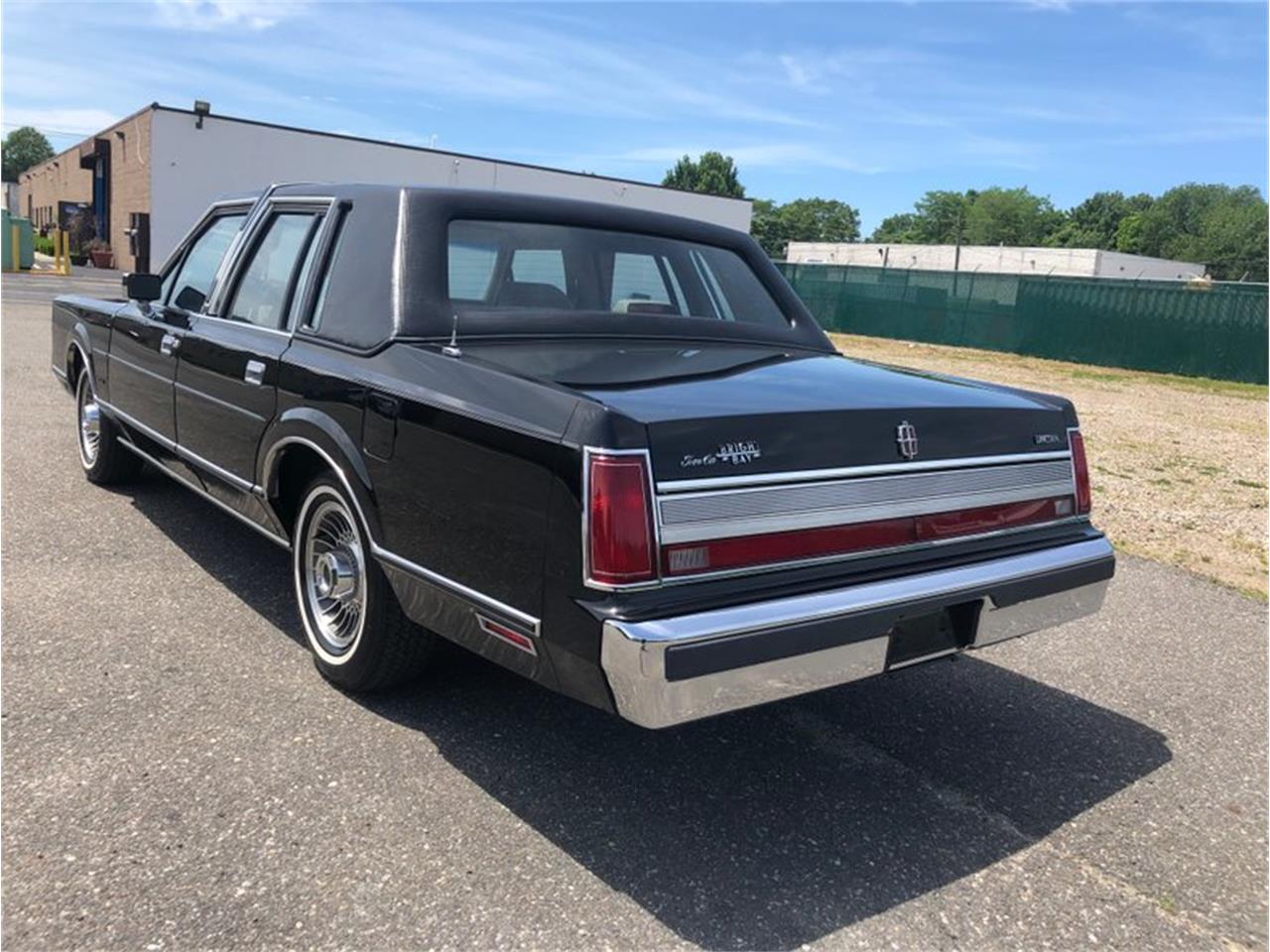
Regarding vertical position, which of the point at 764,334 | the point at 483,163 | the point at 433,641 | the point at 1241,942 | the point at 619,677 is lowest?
the point at 1241,942

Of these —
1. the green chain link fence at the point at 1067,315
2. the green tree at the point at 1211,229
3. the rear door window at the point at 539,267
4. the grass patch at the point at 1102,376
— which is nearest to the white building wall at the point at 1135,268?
the green tree at the point at 1211,229

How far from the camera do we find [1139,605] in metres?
5.23

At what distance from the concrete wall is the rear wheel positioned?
65.8 meters

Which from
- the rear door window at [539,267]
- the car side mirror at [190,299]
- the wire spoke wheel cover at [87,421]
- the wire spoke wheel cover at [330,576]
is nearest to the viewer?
the wire spoke wheel cover at [330,576]

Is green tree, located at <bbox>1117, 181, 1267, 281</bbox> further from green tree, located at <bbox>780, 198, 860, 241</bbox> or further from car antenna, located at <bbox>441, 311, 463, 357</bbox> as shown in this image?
car antenna, located at <bbox>441, 311, 463, 357</bbox>

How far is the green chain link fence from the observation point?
22.7 meters

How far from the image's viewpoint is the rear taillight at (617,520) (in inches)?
95.3

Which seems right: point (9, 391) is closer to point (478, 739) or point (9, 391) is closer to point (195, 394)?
point (195, 394)

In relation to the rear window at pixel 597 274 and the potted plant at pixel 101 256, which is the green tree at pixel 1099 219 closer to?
the potted plant at pixel 101 256

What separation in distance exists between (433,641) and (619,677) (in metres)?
1.13

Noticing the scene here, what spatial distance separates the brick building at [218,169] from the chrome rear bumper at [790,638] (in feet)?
85.7

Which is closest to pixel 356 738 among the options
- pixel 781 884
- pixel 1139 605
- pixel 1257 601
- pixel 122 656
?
pixel 122 656

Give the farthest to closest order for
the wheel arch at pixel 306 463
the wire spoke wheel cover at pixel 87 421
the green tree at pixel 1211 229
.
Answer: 1. the green tree at pixel 1211 229
2. the wire spoke wheel cover at pixel 87 421
3. the wheel arch at pixel 306 463

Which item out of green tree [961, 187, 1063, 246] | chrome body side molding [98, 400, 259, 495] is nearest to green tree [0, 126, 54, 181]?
green tree [961, 187, 1063, 246]
